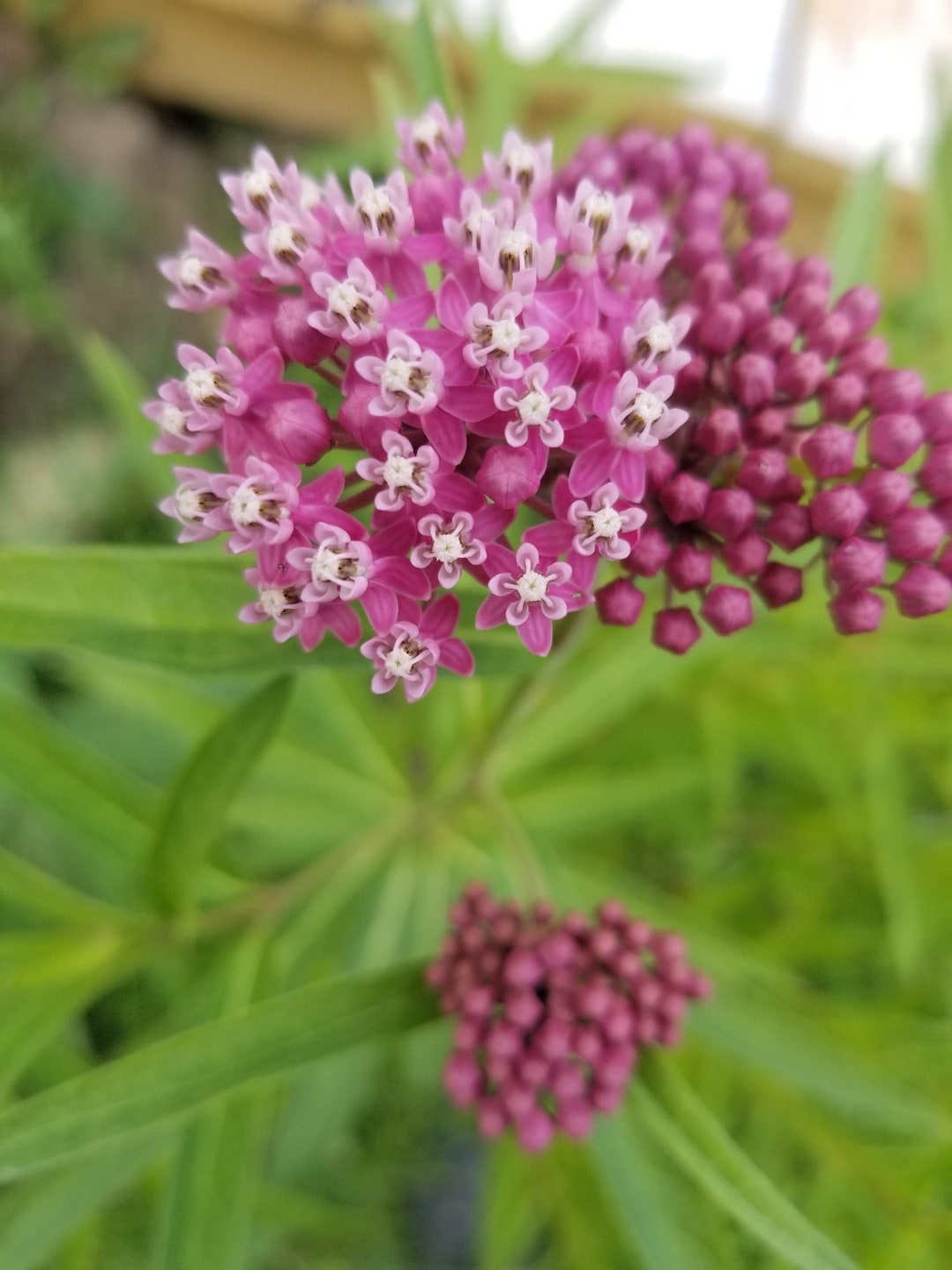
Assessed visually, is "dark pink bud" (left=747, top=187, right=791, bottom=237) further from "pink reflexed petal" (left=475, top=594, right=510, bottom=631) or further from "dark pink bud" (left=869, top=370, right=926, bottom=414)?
"pink reflexed petal" (left=475, top=594, right=510, bottom=631)

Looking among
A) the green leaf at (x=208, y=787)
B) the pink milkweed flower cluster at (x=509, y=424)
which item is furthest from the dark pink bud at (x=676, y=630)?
the green leaf at (x=208, y=787)

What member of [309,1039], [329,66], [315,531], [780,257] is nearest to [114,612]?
[315,531]

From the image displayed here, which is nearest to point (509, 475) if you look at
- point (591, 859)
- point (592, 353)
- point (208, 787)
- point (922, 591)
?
point (592, 353)

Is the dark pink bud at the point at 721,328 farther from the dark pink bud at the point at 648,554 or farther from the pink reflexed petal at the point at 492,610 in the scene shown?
the pink reflexed petal at the point at 492,610

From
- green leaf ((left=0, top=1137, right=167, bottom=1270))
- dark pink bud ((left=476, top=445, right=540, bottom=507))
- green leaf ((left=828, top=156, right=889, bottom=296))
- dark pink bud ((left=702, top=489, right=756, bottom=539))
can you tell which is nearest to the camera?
dark pink bud ((left=476, top=445, right=540, bottom=507))

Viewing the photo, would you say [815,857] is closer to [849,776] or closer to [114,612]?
[849,776]

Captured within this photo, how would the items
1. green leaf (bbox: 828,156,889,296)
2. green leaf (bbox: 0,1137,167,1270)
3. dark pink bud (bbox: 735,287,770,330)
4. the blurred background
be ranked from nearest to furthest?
dark pink bud (bbox: 735,287,770,330) → green leaf (bbox: 0,1137,167,1270) → the blurred background → green leaf (bbox: 828,156,889,296)

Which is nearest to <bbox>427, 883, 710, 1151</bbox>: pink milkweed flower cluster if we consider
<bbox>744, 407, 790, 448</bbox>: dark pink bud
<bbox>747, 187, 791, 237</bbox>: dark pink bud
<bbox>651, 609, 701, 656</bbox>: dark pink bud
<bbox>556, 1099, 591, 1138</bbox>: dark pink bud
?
<bbox>556, 1099, 591, 1138</bbox>: dark pink bud
